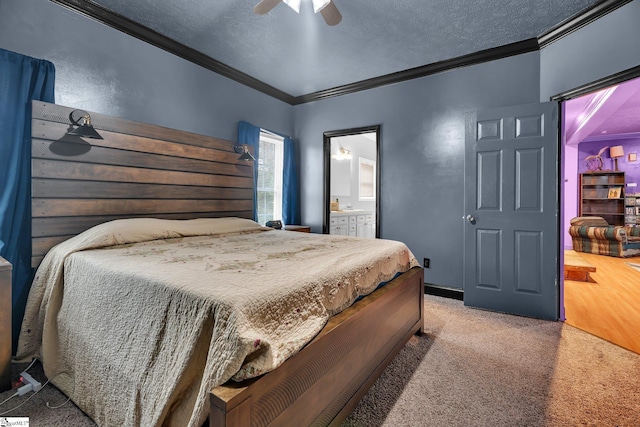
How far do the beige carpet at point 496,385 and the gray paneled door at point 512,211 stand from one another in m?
0.49

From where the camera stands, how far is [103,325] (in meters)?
1.44

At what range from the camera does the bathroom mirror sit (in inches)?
177

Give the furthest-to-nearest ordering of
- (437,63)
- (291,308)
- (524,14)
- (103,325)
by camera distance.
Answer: (437,63) < (524,14) < (103,325) < (291,308)

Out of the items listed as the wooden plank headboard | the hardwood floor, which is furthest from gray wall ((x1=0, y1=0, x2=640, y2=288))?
the hardwood floor

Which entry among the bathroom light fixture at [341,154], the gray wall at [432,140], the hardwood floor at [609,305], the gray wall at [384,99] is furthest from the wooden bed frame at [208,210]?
the bathroom light fixture at [341,154]

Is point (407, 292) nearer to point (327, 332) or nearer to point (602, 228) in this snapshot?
point (327, 332)

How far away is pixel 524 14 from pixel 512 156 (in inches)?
48.4

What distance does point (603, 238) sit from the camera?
580 cm

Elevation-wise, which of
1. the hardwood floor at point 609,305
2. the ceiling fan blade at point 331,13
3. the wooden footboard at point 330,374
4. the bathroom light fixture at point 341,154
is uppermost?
the ceiling fan blade at point 331,13

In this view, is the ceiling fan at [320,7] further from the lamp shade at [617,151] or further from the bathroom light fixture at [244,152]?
the lamp shade at [617,151]

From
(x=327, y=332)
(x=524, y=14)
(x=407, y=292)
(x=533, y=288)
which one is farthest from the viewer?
(x=533, y=288)

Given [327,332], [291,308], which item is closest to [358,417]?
[327,332]

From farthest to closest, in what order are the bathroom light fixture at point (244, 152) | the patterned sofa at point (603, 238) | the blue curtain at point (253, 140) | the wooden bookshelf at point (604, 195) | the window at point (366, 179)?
1. the window at point (366, 179)
2. the wooden bookshelf at point (604, 195)
3. the patterned sofa at point (603, 238)
4. the blue curtain at point (253, 140)
5. the bathroom light fixture at point (244, 152)

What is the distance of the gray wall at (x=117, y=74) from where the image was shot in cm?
225
